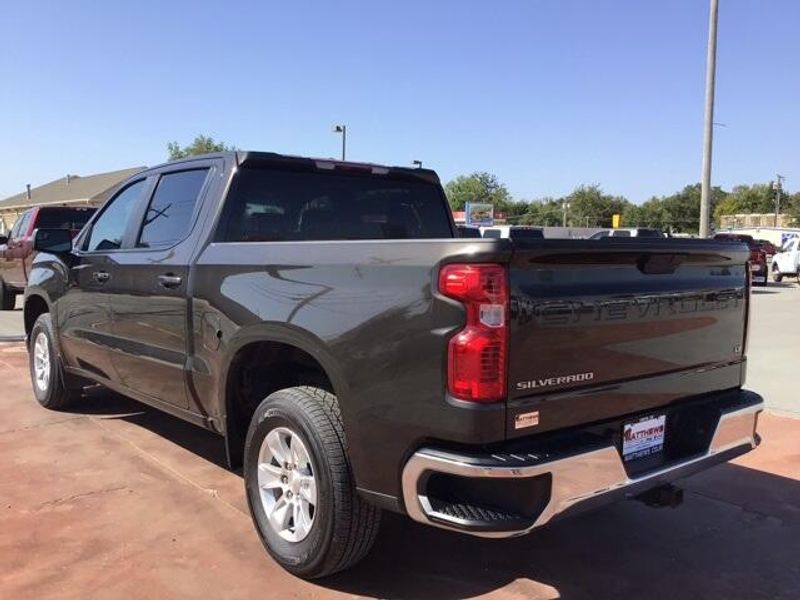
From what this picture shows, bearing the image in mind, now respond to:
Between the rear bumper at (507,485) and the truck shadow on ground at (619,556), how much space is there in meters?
0.23

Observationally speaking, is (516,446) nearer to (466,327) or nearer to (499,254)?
(466,327)

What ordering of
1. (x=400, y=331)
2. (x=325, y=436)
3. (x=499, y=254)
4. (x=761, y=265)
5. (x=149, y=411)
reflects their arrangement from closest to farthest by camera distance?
(x=499, y=254), (x=400, y=331), (x=325, y=436), (x=149, y=411), (x=761, y=265)

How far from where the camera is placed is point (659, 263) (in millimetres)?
3266

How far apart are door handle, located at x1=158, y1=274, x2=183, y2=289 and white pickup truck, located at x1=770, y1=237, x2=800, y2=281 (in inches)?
1073

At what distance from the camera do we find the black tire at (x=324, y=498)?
125 inches

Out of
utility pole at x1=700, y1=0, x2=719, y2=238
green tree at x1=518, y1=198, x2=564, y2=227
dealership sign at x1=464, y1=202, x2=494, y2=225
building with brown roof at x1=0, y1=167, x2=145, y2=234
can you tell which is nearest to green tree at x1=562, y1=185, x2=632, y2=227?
green tree at x1=518, y1=198, x2=564, y2=227

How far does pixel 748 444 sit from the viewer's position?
12.4 ft

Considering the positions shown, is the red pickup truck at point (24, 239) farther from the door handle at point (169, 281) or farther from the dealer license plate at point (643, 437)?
the dealer license plate at point (643, 437)

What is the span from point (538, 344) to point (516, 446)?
38 cm

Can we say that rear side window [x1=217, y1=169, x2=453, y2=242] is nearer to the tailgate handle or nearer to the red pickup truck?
the tailgate handle

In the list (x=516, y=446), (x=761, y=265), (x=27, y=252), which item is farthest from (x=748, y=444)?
(x=761, y=265)

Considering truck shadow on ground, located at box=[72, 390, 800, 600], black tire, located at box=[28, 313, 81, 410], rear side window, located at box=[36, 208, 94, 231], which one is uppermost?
rear side window, located at box=[36, 208, 94, 231]

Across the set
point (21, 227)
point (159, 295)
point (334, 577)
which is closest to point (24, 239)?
→ point (21, 227)

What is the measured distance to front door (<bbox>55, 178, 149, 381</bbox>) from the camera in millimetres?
5168
